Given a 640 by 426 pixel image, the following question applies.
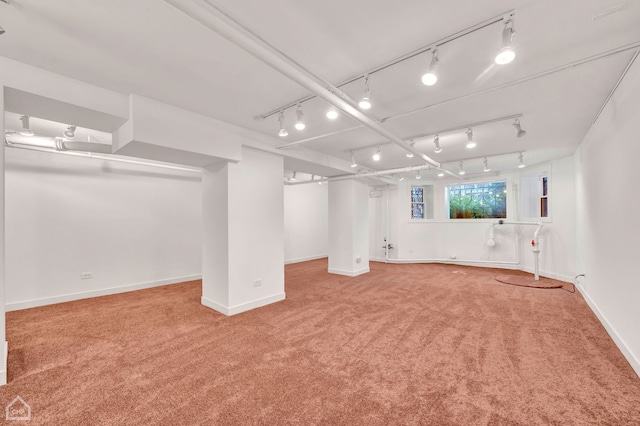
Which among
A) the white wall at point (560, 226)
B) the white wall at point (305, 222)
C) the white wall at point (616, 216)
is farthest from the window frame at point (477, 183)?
the white wall at point (305, 222)

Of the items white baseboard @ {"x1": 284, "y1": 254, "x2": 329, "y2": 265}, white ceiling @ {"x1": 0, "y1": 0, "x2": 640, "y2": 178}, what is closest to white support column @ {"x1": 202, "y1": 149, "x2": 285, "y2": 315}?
white ceiling @ {"x1": 0, "y1": 0, "x2": 640, "y2": 178}

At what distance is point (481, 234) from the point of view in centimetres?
712

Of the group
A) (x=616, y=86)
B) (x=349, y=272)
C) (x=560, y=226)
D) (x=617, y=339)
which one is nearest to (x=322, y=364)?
(x=617, y=339)

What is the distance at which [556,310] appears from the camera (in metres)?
3.65

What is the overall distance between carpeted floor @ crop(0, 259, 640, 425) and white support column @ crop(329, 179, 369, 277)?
2084 millimetres

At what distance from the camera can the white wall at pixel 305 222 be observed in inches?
305

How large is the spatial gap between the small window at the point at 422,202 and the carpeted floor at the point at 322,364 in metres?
4.22

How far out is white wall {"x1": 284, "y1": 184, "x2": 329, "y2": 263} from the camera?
776 centimetres

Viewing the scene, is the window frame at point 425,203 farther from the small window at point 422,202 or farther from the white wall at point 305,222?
the white wall at point 305,222

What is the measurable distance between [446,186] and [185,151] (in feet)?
23.5

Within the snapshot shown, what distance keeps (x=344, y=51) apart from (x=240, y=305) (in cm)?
330

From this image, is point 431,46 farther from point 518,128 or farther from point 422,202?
point 422,202

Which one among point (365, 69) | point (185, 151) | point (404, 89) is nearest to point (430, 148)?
point (404, 89)

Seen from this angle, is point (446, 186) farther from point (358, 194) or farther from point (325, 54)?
point (325, 54)
